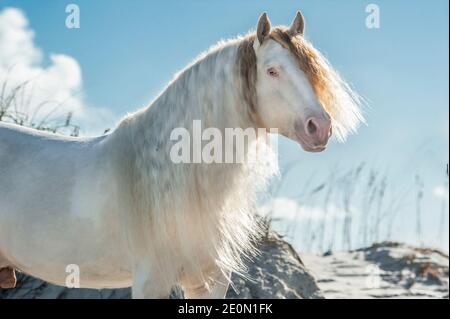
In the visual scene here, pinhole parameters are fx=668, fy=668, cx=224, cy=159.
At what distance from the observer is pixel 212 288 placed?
3.43 metres

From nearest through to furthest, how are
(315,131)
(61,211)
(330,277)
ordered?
(315,131), (61,211), (330,277)

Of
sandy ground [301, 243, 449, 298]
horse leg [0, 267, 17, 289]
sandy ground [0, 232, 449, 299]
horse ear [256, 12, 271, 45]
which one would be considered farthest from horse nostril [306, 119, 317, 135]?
sandy ground [301, 243, 449, 298]

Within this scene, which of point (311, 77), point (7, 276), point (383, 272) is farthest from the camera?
point (383, 272)

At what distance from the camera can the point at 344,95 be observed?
338 centimetres

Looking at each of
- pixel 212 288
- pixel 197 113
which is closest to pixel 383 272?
pixel 212 288

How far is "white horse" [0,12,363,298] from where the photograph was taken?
316 centimetres

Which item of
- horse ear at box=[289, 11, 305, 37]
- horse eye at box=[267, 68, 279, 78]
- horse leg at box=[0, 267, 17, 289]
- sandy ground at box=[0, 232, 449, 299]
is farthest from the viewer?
sandy ground at box=[0, 232, 449, 299]

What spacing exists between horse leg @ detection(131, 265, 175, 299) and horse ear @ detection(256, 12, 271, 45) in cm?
123

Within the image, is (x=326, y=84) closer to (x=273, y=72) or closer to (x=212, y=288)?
(x=273, y=72)

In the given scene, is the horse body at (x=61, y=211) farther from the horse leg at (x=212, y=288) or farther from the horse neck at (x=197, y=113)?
the horse leg at (x=212, y=288)

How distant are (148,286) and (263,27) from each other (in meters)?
1.36

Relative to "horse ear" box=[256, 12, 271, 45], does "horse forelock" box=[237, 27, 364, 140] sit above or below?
below

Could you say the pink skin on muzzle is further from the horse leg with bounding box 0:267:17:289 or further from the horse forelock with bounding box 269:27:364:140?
the horse leg with bounding box 0:267:17:289
